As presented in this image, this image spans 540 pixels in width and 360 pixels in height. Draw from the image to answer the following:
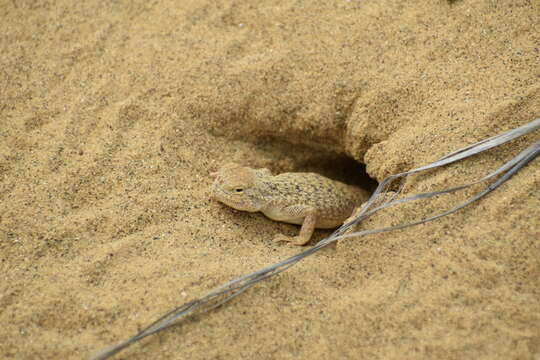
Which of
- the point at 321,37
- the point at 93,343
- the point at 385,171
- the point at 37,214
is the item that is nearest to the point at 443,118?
the point at 385,171

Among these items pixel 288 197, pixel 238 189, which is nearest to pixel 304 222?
pixel 288 197

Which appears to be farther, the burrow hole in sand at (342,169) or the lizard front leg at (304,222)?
the burrow hole in sand at (342,169)

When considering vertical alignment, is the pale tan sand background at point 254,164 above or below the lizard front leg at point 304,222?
above

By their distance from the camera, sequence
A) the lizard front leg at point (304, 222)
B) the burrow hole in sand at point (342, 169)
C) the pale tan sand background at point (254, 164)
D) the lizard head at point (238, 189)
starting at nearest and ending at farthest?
the pale tan sand background at point (254, 164) < the lizard head at point (238, 189) < the lizard front leg at point (304, 222) < the burrow hole in sand at point (342, 169)

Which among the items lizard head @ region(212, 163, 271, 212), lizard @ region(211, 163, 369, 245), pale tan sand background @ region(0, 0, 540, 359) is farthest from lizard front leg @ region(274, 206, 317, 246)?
lizard head @ region(212, 163, 271, 212)

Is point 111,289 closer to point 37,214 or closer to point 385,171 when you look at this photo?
point 37,214

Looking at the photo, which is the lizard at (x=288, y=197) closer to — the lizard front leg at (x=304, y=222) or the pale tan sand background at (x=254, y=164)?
the lizard front leg at (x=304, y=222)

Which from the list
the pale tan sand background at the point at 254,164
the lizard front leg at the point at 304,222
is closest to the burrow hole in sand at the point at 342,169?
the pale tan sand background at the point at 254,164
